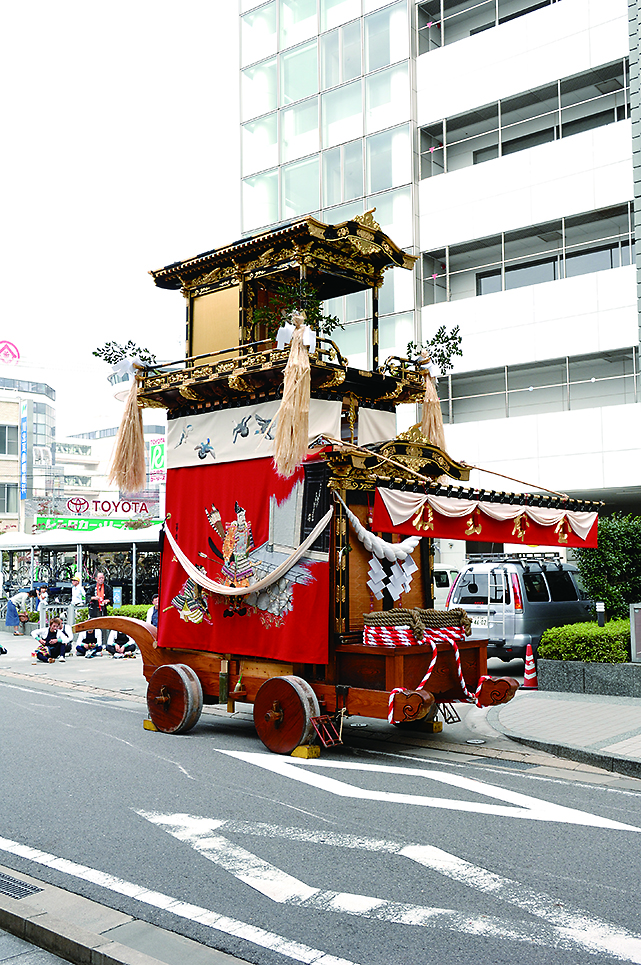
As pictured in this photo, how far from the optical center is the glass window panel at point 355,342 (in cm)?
3038

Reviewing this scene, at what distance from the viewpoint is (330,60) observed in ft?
105

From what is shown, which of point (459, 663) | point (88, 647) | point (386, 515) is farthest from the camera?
point (88, 647)

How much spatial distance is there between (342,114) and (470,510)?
25936mm

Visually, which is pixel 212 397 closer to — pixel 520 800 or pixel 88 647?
pixel 520 800

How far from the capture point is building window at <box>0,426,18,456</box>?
6706 centimetres

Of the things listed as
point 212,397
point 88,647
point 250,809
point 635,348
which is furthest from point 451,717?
point 635,348

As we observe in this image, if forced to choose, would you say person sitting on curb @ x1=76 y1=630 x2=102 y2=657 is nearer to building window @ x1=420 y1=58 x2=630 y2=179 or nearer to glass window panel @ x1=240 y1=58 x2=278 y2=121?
building window @ x1=420 y1=58 x2=630 y2=179

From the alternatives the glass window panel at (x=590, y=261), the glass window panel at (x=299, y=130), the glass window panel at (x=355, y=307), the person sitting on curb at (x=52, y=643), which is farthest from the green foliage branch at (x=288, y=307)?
the glass window panel at (x=299, y=130)

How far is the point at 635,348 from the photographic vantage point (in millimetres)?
24672

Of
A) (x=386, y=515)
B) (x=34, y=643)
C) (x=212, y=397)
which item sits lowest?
(x=34, y=643)

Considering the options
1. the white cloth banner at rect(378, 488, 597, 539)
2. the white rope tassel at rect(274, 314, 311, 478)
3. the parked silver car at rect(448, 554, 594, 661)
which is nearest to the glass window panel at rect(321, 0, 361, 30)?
the parked silver car at rect(448, 554, 594, 661)

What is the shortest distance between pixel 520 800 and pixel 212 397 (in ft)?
19.6

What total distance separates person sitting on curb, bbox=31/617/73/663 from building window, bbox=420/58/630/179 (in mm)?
19171

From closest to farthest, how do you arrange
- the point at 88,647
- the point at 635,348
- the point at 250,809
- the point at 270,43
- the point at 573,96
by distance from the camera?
the point at 250,809, the point at 88,647, the point at 635,348, the point at 573,96, the point at 270,43
